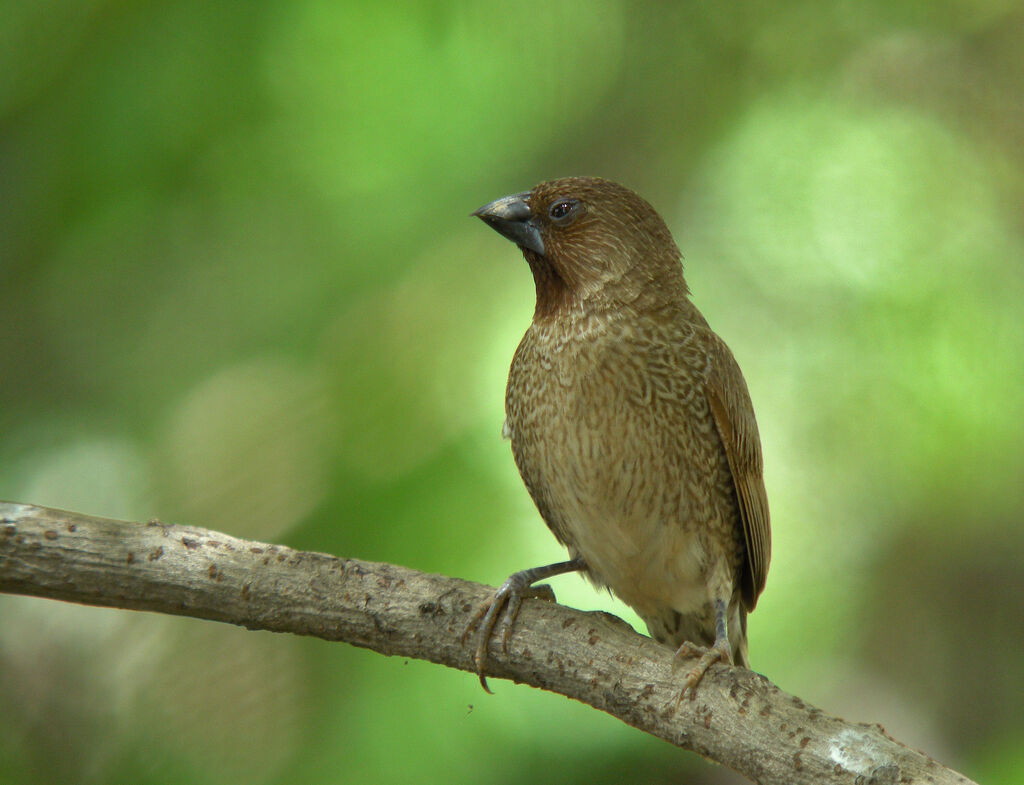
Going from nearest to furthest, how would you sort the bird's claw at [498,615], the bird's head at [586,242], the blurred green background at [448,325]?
the bird's claw at [498,615], the bird's head at [586,242], the blurred green background at [448,325]

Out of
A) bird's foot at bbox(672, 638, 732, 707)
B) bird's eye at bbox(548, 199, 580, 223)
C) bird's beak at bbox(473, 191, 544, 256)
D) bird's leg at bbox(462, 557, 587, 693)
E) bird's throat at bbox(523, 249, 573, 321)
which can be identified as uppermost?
bird's eye at bbox(548, 199, 580, 223)

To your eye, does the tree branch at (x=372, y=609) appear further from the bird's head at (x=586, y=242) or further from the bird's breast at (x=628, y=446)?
the bird's head at (x=586, y=242)

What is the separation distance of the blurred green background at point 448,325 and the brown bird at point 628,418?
732 mm

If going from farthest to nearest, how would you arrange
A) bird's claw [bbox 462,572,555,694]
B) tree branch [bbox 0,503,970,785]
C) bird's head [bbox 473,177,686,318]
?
bird's head [bbox 473,177,686,318], bird's claw [bbox 462,572,555,694], tree branch [bbox 0,503,970,785]

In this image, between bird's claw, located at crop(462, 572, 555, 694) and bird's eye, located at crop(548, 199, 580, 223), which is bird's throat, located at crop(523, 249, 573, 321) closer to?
bird's eye, located at crop(548, 199, 580, 223)

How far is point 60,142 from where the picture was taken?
130 inches

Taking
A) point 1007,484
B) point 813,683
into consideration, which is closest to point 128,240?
point 813,683

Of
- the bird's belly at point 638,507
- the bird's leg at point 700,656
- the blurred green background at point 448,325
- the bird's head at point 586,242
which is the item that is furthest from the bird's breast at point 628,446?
the blurred green background at point 448,325

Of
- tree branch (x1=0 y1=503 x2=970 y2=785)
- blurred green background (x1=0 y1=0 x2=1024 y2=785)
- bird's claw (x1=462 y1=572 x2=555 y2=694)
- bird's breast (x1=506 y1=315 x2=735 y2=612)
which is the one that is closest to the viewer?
tree branch (x1=0 y1=503 x2=970 y2=785)

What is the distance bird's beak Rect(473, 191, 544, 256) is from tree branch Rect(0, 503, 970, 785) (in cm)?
84

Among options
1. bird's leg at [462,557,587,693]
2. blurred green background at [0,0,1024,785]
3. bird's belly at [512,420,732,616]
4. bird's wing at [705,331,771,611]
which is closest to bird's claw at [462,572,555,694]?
bird's leg at [462,557,587,693]

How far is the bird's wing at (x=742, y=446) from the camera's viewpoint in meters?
2.40

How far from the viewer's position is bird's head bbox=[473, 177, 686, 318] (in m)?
2.46

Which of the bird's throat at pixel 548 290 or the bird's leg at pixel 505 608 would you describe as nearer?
the bird's leg at pixel 505 608
